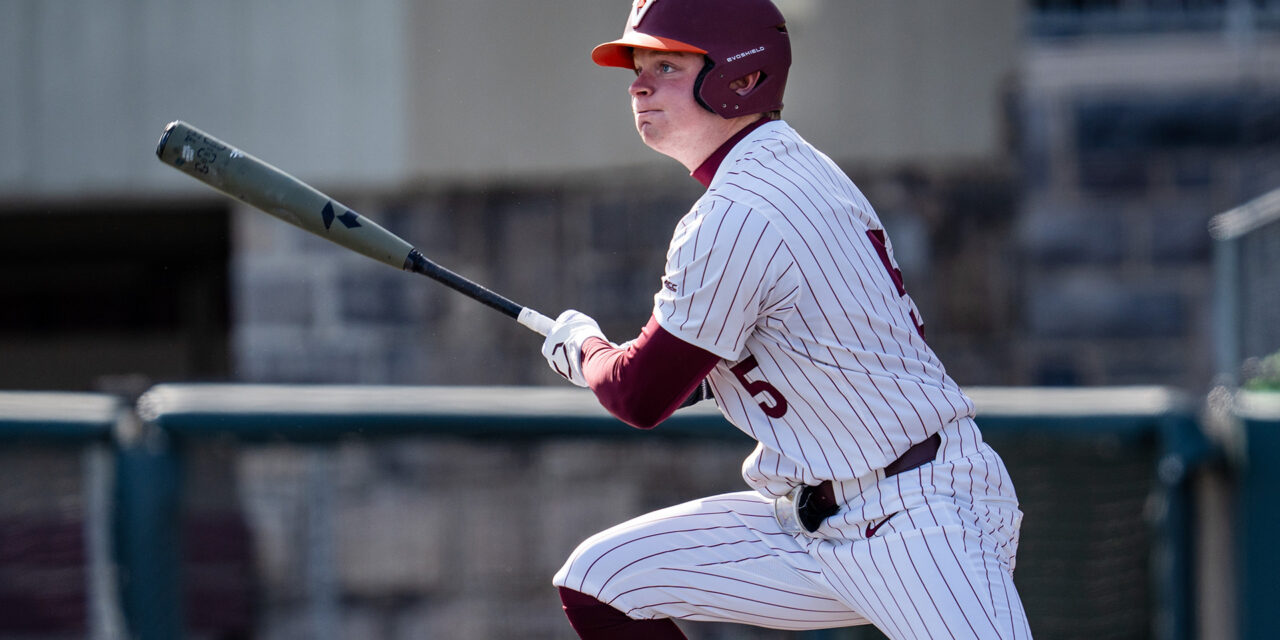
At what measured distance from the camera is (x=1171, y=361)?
5.39 meters

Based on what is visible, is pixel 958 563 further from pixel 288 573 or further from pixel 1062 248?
pixel 1062 248

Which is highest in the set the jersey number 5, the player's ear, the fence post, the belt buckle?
the player's ear

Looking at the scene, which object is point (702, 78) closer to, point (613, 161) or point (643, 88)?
point (643, 88)

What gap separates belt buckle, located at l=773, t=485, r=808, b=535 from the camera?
226 centimetres

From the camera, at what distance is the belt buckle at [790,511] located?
7.40 ft

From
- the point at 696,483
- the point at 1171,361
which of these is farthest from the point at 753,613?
the point at 1171,361

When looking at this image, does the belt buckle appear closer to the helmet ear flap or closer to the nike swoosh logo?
the nike swoosh logo

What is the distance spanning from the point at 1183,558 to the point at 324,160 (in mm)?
3638

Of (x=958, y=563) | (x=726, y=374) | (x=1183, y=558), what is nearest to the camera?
(x=958, y=563)

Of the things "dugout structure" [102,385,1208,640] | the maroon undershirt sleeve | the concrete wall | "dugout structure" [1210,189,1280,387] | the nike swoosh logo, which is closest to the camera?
the maroon undershirt sleeve

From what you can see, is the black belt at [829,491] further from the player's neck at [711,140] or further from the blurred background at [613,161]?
the blurred background at [613,161]

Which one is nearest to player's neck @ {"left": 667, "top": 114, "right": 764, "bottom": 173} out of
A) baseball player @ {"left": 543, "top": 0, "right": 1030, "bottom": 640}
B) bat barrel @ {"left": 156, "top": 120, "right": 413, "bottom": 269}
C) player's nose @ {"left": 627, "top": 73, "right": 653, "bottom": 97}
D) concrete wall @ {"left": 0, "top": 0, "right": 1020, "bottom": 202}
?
baseball player @ {"left": 543, "top": 0, "right": 1030, "bottom": 640}

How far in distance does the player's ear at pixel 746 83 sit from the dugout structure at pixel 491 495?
5.45ft

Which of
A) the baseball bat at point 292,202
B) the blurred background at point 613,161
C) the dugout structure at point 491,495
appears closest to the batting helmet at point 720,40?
the baseball bat at point 292,202
